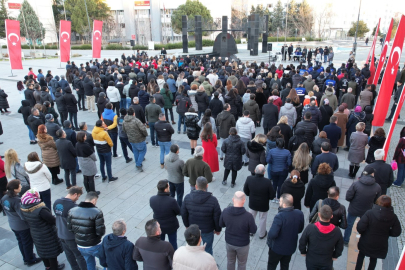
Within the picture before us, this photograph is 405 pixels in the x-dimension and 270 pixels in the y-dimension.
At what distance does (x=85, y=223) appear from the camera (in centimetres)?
369

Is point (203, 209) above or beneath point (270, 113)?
beneath

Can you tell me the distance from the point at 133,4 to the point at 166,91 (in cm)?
6373

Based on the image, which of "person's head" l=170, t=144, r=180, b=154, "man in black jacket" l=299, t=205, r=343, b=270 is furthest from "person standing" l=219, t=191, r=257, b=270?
"person's head" l=170, t=144, r=180, b=154

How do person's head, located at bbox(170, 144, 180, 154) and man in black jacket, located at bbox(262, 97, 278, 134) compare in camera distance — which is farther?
man in black jacket, located at bbox(262, 97, 278, 134)

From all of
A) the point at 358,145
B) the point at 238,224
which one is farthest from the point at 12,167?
the point at 358,145

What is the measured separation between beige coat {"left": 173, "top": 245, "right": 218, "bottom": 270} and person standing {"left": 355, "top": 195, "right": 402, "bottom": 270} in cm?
233

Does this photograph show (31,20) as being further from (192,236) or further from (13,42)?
(192,236)

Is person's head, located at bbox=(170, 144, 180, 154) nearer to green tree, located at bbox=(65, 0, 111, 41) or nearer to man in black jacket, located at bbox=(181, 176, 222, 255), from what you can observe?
man in black jacket, located at bbox=(181, 176, 222, 255)

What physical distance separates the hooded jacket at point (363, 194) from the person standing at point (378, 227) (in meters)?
0.71

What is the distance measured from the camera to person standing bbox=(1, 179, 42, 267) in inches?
169

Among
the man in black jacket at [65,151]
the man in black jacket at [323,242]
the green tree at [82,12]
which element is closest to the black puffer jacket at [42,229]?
the man in black jacket at [65,151]

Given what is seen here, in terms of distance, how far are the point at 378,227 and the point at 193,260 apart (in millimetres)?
2625

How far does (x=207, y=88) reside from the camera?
11.2 metres

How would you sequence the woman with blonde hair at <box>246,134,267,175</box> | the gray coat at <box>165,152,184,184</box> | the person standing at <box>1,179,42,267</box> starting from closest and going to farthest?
the person standing at <box>1,179,42,267</box>
the gray coat at <box>165,152,184,184</box>
the woman with blonde hair at <box>246,134,267,175</box>
